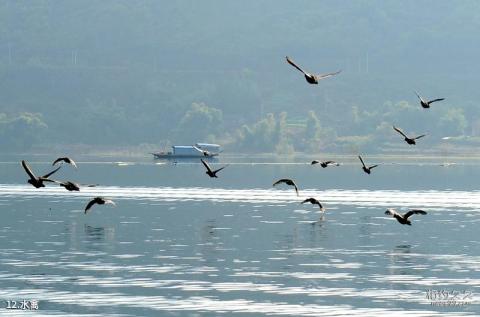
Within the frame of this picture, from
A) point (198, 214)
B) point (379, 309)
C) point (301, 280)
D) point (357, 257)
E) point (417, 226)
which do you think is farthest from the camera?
point (198, 214)

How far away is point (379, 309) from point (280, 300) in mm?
6310

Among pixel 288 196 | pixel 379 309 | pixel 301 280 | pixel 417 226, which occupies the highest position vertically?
pixel 288 196

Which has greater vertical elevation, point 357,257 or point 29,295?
point 357,257

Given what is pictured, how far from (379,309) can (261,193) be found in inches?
4622

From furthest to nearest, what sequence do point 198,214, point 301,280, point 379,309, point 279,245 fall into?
point 198,214, point 279,245, point 301,280, point 379,309

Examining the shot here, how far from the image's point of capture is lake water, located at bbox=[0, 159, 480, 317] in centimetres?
8125

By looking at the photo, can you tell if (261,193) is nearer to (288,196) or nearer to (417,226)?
(288,196)

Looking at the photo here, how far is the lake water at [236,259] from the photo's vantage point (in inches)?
3199

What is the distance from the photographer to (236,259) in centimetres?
10431

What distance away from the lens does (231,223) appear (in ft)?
457

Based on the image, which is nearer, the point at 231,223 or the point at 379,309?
the point at 379,309

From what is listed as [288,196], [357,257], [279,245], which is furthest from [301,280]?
[288,196]

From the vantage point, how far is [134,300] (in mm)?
82125

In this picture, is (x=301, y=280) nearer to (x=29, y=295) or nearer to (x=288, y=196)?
(x=29, y=295)
